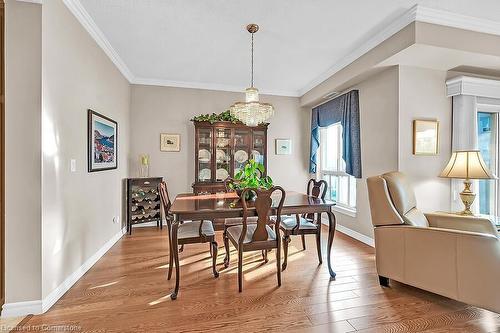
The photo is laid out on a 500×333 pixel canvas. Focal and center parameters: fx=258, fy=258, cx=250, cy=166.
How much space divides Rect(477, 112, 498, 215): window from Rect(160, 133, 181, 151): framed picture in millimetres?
4555

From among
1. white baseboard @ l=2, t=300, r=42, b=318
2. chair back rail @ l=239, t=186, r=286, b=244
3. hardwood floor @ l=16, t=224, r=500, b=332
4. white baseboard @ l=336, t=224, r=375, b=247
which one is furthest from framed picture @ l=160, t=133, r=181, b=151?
white baseboard @ l=336, t=224, r=375, b=247

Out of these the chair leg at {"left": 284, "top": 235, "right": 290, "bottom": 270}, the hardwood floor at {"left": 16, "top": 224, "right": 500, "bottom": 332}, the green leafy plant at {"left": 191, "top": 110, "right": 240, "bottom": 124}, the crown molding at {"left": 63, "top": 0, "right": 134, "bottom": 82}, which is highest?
the crown molding at {"left": 63, "top": 0, "right": 134, "bottom": 82}

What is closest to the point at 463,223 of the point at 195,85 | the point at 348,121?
the point at 348,121

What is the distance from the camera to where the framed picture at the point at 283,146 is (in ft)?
17.1

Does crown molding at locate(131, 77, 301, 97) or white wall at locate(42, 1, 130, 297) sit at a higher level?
crown molding at locate(131, 77, 301, 97)

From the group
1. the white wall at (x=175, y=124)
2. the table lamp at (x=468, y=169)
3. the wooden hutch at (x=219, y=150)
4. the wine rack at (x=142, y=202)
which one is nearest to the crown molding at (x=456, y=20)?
the table lamp at (x=468, y=169)

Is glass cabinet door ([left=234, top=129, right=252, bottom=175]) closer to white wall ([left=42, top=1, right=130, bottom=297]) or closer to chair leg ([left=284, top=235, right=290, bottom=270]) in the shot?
white wall ([left=42, top=1, right=130, bottom=297])

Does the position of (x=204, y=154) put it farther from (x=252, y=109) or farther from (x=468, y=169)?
(x=468, y=169)

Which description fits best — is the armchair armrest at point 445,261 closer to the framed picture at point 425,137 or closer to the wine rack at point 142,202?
the framed picture at point 425,137

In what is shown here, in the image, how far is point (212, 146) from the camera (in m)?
4.62

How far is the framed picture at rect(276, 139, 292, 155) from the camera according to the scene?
5.22 metres

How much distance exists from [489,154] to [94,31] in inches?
202

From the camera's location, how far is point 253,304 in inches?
83.6

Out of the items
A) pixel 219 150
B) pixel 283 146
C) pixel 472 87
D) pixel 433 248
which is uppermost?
pixel 472 87
